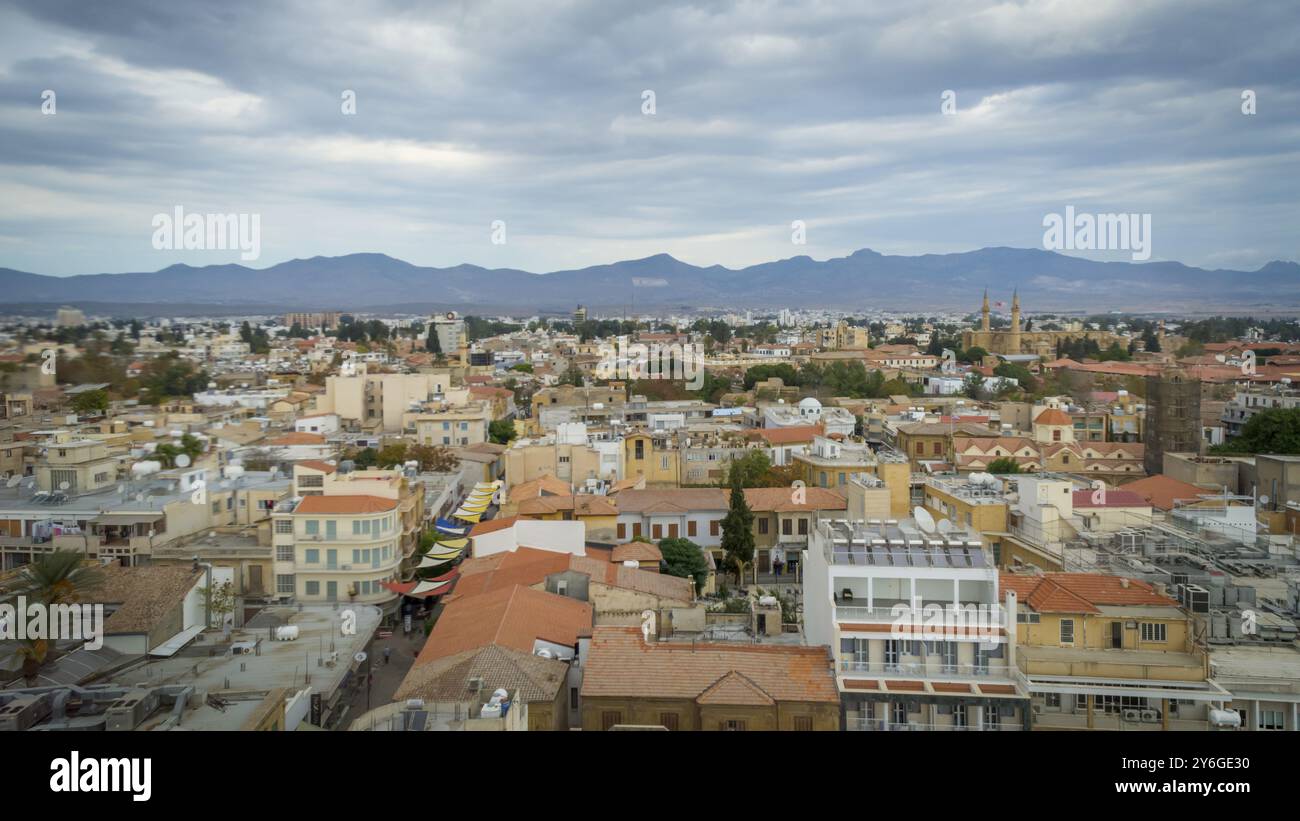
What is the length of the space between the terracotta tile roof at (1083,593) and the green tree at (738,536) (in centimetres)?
378

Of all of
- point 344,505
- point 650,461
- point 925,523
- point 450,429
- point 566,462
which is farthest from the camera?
point 450,429

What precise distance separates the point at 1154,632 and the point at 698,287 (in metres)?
65.4

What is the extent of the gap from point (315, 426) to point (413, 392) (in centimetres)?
364

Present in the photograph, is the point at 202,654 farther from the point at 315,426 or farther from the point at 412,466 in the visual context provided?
the point at 315,426

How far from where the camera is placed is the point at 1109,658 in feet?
17.9

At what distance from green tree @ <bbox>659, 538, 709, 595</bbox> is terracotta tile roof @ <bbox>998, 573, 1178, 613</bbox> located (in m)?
3.39

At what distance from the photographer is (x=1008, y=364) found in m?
29.9

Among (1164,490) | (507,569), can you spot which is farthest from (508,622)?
(1164,490)

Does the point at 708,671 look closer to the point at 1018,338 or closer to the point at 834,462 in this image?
the point at 834,462

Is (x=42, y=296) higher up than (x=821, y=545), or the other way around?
(x=42, y=296)

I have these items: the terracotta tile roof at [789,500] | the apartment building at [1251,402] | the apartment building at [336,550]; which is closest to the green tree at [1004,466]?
the terracotta tile roof at [789,500]

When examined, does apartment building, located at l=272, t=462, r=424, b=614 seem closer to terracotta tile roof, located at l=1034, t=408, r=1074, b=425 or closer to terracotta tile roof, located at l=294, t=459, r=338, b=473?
terracotta tile roof, located at l=294, t=459, r=338, b=473

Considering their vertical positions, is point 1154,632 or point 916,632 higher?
point 916,632
